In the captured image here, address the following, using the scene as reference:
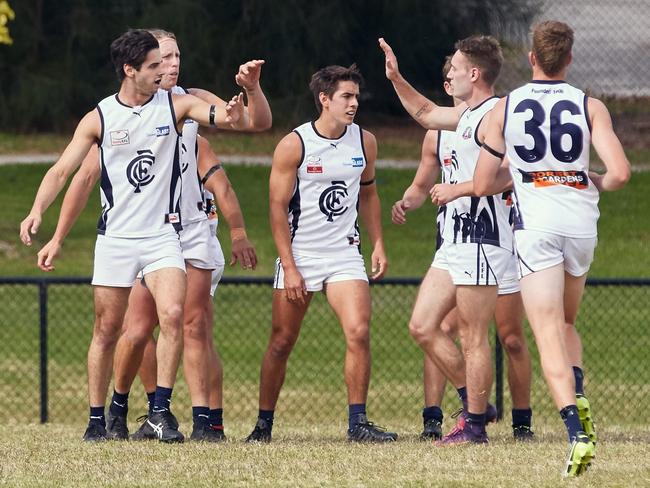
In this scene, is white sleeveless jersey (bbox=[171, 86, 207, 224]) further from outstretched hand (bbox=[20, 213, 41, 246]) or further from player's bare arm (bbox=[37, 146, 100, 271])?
outstretched hand (bbox=[20, 213, 41, 246])

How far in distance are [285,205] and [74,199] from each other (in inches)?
45.8

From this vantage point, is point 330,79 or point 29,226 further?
point 330,79

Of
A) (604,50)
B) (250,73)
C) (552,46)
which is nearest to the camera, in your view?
(552,46)

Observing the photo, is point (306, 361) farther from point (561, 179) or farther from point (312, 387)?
point (561, 179)

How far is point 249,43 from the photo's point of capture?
24328 mm

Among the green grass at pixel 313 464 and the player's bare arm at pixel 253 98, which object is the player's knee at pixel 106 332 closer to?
the green grass at pixel 313 464

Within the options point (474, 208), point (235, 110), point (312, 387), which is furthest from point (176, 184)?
point (312, 387)

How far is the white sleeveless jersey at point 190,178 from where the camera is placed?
889 cm

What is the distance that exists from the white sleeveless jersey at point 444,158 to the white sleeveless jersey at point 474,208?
10 cm

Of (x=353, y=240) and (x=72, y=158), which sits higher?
(x=72, y=158)

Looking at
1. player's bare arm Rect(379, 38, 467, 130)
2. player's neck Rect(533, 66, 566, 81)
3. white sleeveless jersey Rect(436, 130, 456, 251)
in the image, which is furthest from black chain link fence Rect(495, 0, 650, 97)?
player's neck Rect(533, 66, 566, 81)

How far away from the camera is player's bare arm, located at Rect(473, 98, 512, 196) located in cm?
744

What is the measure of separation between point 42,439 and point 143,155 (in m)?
1.86

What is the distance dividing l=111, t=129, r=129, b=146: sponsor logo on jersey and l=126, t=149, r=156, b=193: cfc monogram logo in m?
0.10
